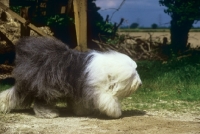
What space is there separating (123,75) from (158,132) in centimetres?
106

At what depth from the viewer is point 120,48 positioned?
15.3 meters

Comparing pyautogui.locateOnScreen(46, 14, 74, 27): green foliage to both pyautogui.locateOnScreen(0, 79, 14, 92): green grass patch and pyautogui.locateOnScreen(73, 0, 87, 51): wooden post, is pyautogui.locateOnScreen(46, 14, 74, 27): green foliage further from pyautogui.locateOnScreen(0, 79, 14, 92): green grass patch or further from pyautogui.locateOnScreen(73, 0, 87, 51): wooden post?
pyautogui.locateOnScreen(73, 0, 87, 51): wooden post

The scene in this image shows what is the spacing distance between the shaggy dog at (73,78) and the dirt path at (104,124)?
8.2 inches

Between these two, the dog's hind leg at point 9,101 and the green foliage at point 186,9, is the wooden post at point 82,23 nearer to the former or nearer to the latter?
the dog's hind leg at point 9,101

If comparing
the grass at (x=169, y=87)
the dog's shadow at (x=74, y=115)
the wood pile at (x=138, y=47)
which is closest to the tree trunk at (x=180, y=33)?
the wood pile at (x=138, y=47)

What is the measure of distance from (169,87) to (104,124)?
3800 millimetres

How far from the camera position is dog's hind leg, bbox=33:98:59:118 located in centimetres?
715

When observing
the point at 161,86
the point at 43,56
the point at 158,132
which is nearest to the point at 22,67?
the point at 43,56

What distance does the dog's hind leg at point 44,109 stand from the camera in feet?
23.5

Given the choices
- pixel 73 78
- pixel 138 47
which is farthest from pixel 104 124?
pixel 138 47

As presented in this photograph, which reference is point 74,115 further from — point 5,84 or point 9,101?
point 5,84

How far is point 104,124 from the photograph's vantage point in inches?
265

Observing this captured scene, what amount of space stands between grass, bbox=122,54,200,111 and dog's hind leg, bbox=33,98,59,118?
→ 148cm

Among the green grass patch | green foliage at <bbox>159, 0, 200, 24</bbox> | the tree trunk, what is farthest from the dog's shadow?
the tree trunk
